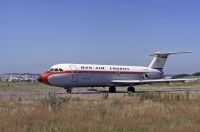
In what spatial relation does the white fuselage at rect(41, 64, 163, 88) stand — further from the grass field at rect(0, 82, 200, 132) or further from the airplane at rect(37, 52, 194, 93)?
the grass field at rect(0, 82, 200, 132)

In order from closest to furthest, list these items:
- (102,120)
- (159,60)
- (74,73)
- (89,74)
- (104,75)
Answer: (102,120) < (74,73) < (89,74) < (104,75) < (159,60)

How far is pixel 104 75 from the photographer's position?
46312mm

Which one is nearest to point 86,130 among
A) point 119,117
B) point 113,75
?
point 119,117

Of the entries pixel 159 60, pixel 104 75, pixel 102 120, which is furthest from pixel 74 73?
pixel 102 120

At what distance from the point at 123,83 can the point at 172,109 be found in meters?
29.3

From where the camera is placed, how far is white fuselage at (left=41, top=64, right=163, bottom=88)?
4231 centimetres

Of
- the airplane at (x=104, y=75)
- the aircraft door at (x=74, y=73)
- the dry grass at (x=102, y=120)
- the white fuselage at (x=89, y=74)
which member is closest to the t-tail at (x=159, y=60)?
the airplane at (x=104, y=75)

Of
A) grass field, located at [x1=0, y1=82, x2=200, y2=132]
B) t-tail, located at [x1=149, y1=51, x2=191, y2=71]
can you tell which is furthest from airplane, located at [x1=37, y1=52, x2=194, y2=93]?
grass field, located at [x1=0, y1=82, x2=200, y2=132]

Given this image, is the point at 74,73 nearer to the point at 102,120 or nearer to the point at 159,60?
the point at 159,60

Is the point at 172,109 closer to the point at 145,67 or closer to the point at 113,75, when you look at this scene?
the point at 113,75

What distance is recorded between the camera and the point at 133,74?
4975 centimetres

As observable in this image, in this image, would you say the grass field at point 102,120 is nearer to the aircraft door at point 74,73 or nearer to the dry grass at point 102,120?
the dry grass at point 102,120

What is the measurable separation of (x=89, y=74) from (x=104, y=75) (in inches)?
99.7

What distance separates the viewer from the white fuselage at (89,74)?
139ft
